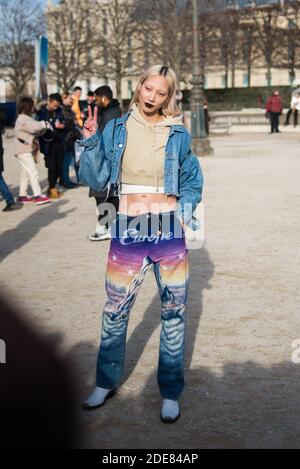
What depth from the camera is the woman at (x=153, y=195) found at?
351 centimetres

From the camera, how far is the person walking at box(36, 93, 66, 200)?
38.7ft

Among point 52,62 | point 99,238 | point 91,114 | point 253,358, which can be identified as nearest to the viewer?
point 91,114

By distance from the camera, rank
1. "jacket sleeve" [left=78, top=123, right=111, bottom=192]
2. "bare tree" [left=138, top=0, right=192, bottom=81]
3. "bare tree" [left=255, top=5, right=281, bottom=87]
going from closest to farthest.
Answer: "jacket sleeve" [left=78, top=123, right=111, bottom=192], "bare tree" [left=138, top=0, right=192, bottom=81], "bare tree" [left=255, top=5, right=281, bottom=87]

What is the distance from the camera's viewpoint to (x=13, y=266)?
23.5ft

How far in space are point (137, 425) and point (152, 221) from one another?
106 centimetres

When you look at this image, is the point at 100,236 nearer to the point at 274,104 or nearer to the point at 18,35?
the point at 274,104

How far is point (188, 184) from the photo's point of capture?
12.0 ft

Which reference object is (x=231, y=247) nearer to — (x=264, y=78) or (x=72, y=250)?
(x=72, y=250)

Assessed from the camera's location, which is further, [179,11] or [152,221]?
[179,11]

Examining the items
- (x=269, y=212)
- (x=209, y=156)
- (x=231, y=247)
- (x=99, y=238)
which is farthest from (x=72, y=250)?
(x=209, y=156)

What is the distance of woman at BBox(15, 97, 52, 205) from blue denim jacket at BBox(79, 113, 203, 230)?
25.1 feet

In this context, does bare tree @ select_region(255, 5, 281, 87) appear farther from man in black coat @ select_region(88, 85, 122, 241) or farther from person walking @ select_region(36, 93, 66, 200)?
man in black coat @ select_region(88, 85, 122, 241)

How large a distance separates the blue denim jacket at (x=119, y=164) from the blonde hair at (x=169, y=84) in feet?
0.29

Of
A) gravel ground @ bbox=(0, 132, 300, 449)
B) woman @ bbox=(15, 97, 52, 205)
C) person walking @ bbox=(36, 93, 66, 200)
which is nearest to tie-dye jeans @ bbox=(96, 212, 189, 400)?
gravel ground @ bbox=(0, 132, 300, 449)
